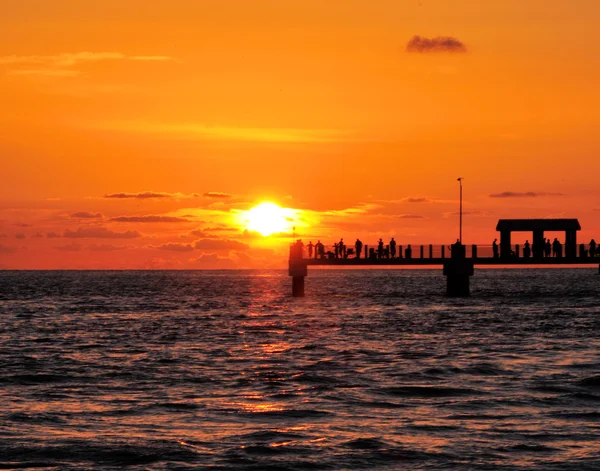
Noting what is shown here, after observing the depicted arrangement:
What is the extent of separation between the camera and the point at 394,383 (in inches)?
1278

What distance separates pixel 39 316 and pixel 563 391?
53075 millimetres

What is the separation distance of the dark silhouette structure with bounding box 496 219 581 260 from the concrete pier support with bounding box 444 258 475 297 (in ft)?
12.8

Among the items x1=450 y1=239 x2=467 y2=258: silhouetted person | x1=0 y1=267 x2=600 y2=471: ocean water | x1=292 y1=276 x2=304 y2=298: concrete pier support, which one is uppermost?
x1=450 y1=239 x2=467 y2=258: silhouetted person

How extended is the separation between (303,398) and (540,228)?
68.9 meters

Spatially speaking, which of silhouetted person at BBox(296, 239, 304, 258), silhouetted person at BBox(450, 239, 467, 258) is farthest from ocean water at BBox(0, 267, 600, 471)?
silhouetted person at BBox(296, 239, 304, 258)

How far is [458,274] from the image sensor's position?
92.0 m

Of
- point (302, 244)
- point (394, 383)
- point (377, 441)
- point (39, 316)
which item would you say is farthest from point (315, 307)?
point (377, 441)

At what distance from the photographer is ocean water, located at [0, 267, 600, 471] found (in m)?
21.6

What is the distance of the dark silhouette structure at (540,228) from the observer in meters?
92.3

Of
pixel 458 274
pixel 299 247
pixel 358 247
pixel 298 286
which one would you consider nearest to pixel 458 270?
pixel 458 274

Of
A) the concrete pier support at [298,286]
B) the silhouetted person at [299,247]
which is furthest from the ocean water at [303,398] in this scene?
the concrete pier support at [298,286]

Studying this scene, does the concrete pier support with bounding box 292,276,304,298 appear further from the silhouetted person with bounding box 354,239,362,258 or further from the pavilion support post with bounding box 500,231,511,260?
the pavilion support post with bounding box 500,231,511,260

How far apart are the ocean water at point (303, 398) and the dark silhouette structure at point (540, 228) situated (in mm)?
34119

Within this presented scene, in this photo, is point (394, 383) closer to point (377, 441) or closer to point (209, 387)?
point (209, 387)
